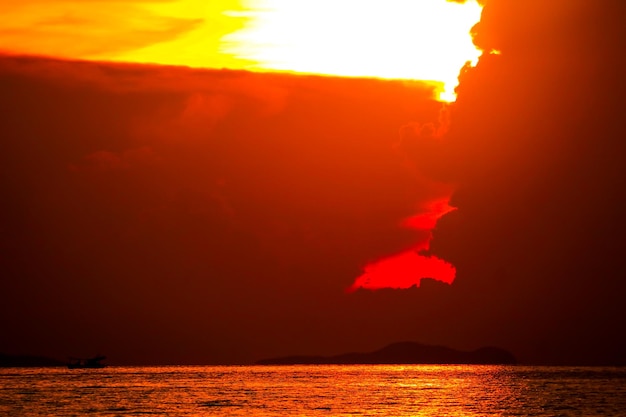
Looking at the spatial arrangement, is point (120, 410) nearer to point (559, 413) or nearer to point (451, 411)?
point (451, 411)

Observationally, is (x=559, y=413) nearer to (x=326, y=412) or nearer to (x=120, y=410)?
(x=326, y=412)

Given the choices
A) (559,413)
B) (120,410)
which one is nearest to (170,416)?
(120,410)

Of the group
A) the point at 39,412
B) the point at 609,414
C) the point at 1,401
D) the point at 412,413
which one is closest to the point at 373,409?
the point at 412,413

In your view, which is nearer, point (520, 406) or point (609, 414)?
point (609, 414)

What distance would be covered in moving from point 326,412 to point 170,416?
2372 centimetres

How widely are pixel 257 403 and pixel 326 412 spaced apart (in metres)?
26.2

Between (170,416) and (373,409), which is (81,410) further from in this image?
(373,409)

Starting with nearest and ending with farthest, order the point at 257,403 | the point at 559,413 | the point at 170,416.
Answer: the point at 170,416 < the point at 559,413 < the point at 257,403

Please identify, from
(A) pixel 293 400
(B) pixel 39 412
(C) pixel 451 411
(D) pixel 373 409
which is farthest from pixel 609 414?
(B) pixel 39 412

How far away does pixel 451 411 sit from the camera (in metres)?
171

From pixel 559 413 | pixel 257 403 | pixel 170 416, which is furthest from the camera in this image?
pixel 257 403

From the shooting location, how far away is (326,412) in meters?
165

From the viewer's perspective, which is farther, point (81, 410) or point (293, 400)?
point (293, 400)

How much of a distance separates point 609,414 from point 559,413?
893 centimetres
